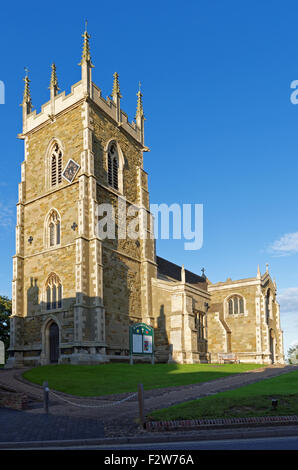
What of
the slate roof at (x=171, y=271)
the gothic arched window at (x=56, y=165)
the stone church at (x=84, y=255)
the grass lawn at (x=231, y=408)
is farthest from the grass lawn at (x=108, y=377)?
the slate roof at (x=171, y=271)

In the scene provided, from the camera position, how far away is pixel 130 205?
38312 mm

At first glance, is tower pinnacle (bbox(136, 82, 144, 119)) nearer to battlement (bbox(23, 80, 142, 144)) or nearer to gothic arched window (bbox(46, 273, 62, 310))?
battlement (bbox(23, 80, 142, 144))

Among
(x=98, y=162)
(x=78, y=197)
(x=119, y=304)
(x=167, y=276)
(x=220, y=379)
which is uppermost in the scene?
(x=98, y=162)

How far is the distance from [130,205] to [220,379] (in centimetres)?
1950

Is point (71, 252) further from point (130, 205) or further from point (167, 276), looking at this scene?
point (167, 276)

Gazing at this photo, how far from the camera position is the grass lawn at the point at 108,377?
65.7 feet

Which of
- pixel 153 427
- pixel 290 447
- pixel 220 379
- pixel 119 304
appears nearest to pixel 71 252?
pixel 119 304

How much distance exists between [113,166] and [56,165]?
4839mm

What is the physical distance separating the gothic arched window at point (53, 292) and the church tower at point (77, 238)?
8 cm

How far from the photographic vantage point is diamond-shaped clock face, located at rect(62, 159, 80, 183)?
111 feet

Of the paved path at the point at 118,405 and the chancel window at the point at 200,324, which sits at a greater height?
the chancel window at the point at 200,324

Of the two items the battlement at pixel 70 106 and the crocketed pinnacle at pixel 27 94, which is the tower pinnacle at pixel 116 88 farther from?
the crocketed pinnacle at pixel 27 94

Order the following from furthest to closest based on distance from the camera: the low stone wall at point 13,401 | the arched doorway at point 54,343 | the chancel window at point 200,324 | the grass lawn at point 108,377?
the chancel window at point 200,324, the arched doorway at point 54,343, the grass lawn at point 108,377, the low stone wall at point 13,401
